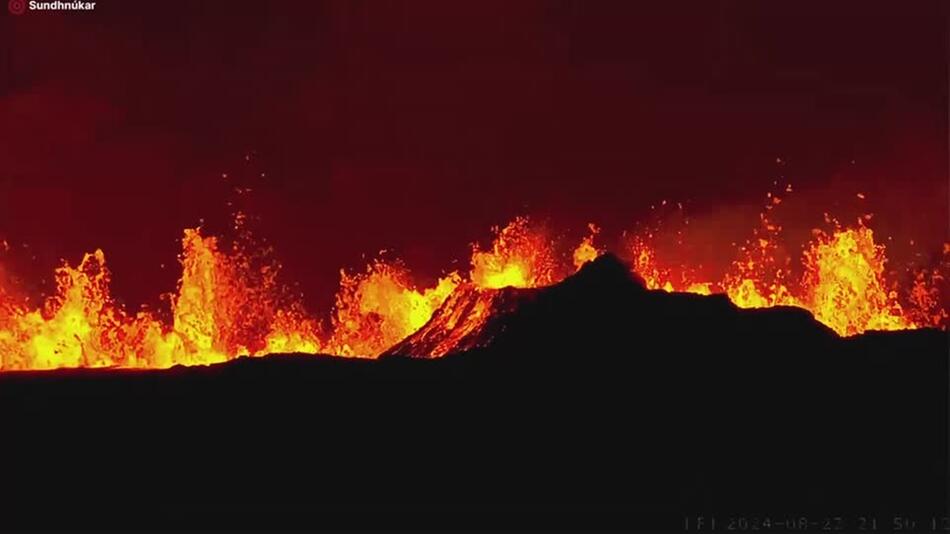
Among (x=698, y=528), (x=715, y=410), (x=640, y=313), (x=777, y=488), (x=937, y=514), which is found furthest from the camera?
(x=640, y=313)

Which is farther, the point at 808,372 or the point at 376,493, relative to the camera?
the point at 808,372

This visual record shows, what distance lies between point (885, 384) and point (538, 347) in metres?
15.5

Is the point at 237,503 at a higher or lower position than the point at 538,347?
lower

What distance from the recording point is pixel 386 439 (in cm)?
5497

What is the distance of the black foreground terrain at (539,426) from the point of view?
51344mm

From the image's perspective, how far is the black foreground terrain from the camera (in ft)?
168

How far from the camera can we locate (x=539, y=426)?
5650 centimetres

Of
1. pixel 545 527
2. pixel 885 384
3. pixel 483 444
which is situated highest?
pixel 885 384

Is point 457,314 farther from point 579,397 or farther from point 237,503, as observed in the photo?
point 237,503

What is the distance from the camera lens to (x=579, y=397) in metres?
58.8

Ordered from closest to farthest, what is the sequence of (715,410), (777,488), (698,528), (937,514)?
(698,528) < (937,514) < (777,488) < (715,410)

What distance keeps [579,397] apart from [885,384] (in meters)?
14.1

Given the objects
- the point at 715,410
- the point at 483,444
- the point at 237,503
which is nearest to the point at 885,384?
the point at 715,410

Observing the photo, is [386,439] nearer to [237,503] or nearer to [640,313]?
[237,503]
